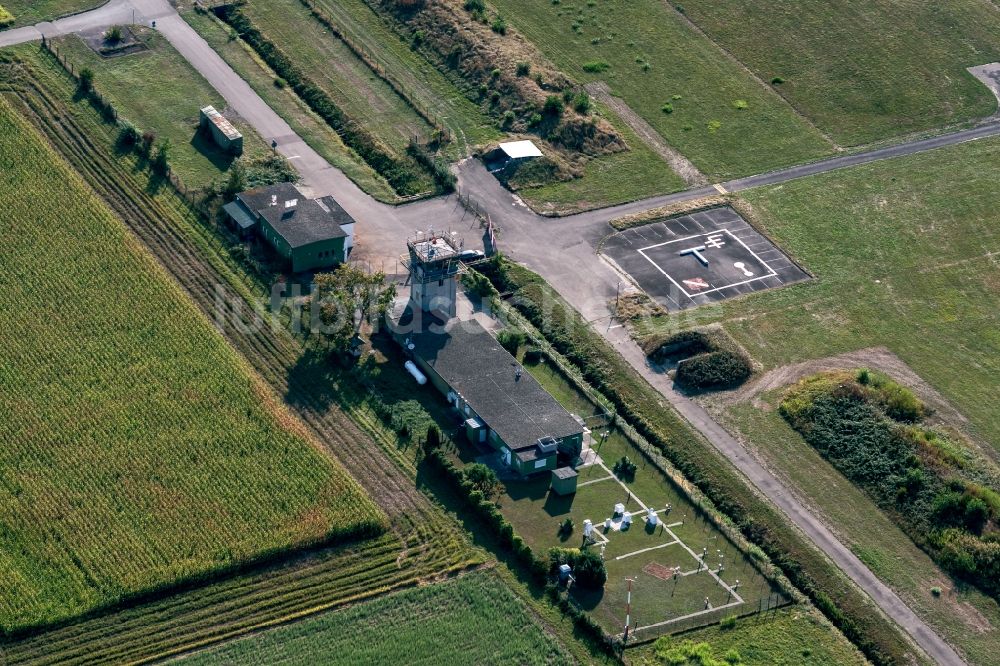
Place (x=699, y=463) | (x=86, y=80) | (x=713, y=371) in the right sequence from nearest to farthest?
(x=699, y=463) → (x=713, y=371) → (x=86, y=80)

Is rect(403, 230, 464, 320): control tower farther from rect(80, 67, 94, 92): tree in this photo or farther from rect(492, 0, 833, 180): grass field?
rect(80, 67, 94, 92): tree

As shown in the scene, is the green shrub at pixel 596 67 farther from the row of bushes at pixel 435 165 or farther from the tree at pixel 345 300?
the tree at pixel 345 300

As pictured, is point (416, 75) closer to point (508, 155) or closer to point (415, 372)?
point (508, 155)

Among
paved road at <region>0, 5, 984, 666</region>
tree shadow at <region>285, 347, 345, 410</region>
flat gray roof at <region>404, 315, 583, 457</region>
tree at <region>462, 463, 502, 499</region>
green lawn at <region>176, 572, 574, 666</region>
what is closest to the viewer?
green lawn at <region>176, 572, 574, 666</region>

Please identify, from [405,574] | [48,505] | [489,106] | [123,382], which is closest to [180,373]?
[123,382]

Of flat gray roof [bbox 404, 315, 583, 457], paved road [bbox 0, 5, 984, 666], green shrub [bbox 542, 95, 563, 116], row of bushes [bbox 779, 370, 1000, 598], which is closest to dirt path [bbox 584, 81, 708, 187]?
paved road [bbox 0, 5, 984, 666]

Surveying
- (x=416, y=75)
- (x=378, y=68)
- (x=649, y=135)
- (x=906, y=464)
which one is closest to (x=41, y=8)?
(x=378, y=68)
